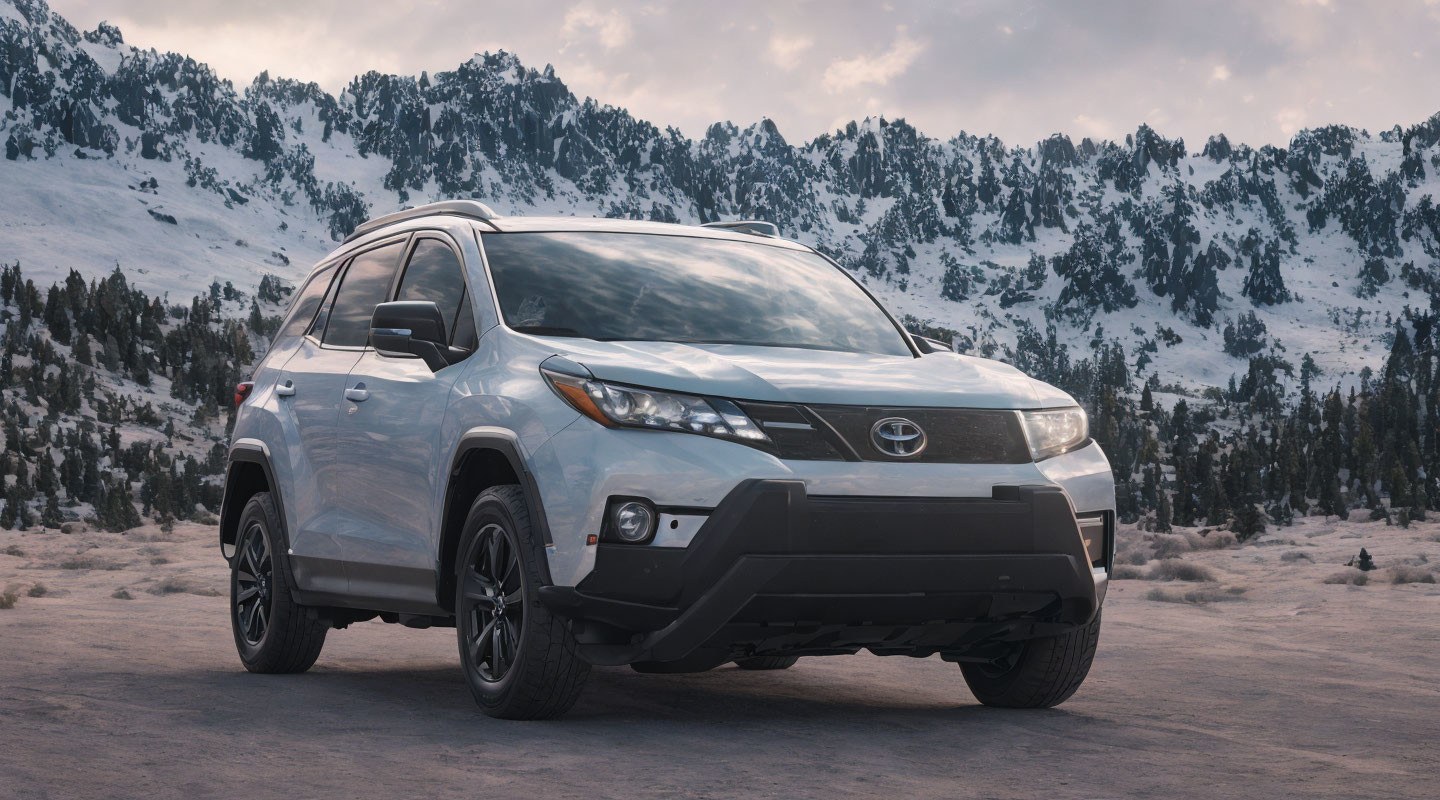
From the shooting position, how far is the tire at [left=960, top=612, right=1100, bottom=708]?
621 centimetres

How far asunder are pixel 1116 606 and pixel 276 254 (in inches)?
7179

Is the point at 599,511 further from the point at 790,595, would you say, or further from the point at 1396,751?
the point at 1396,751

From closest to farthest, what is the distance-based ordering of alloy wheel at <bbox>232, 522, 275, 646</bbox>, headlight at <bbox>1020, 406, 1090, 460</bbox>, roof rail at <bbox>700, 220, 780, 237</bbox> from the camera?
headlight at <bbox>1020, 406, 1090, 460</bbox>
roof rail at <bbox>700, 220, 780, 237</bbox>
alloy wheel at <bbox>232, 522, 275, 646</bbox>

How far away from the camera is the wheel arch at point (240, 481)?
8008 millimetres

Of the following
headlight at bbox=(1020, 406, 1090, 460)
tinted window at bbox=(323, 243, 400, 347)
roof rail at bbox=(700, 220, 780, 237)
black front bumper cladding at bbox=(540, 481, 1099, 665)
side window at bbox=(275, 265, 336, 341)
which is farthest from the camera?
side window at bbox=(275, 265, 336, 341)

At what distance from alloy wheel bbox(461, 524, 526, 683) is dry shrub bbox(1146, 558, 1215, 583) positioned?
15.0 m

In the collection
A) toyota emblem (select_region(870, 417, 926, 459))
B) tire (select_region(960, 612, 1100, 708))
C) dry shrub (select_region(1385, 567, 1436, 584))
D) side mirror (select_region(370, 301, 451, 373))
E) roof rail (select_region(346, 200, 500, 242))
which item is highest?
roof rail (select_region(346, 200, 500, 242))

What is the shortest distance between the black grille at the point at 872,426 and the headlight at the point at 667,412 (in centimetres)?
6

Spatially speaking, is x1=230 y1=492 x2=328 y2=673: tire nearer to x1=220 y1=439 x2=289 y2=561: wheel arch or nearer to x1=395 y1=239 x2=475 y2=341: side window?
x1=220 y1=439 x2=289 y2=561: wheel arch

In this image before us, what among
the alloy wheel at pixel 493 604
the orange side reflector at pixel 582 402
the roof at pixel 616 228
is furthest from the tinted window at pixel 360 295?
the orange side reflector at pixel 582 402

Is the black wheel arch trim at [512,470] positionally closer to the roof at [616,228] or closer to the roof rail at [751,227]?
the roof at [616,228]

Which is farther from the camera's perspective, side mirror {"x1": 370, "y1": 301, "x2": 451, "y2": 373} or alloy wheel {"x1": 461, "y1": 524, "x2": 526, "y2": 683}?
side mirror {"x1": 370, "y1": 301, "x2": 451, "y2": 373}

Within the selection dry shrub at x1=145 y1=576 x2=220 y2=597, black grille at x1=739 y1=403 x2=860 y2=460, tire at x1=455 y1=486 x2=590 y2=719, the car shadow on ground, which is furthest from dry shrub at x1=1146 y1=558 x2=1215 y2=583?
black grille at x1=739 y1=403 x2=860 y2=460

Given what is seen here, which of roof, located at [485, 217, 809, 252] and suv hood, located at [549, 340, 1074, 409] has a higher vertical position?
roof, located at [485, 217, 809, 252]
